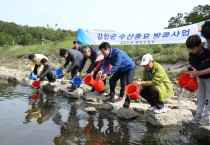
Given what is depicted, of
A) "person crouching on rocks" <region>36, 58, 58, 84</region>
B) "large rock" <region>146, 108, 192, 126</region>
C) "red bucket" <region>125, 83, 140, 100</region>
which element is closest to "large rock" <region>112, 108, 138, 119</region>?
"large rock" <region>146, 108, 192, 126</region>

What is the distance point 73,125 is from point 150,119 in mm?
1360

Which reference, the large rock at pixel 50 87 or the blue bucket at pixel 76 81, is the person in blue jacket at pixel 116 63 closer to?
the blue bucket at pixel 76 81

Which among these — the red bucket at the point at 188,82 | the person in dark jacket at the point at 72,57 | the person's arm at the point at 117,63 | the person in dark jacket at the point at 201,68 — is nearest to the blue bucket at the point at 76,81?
the person in dark jacket at the point at 72,57

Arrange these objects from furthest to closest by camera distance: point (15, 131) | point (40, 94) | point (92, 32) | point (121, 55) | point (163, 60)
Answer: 1. point (92, 32)
2. point (163, 60)
3. point (40, 94)
4. point (121, 55)
5. point (15, 131)

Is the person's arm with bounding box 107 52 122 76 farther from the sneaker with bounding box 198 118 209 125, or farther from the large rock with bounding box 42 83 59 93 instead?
the large rock with bounding box 42 83 59 93

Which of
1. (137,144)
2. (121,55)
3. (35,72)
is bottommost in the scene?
(137,144)

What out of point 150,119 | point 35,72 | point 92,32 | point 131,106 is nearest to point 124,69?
point 131,106

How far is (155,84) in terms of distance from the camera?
487 cm

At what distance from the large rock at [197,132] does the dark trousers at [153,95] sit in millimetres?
758

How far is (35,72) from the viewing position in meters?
8.80

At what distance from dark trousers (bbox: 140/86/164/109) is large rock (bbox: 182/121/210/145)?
758 millimetres

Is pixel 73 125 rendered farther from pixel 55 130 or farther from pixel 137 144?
pixel 137 144

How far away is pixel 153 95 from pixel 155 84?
0.65ft

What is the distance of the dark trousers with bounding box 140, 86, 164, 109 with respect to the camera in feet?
16.0
